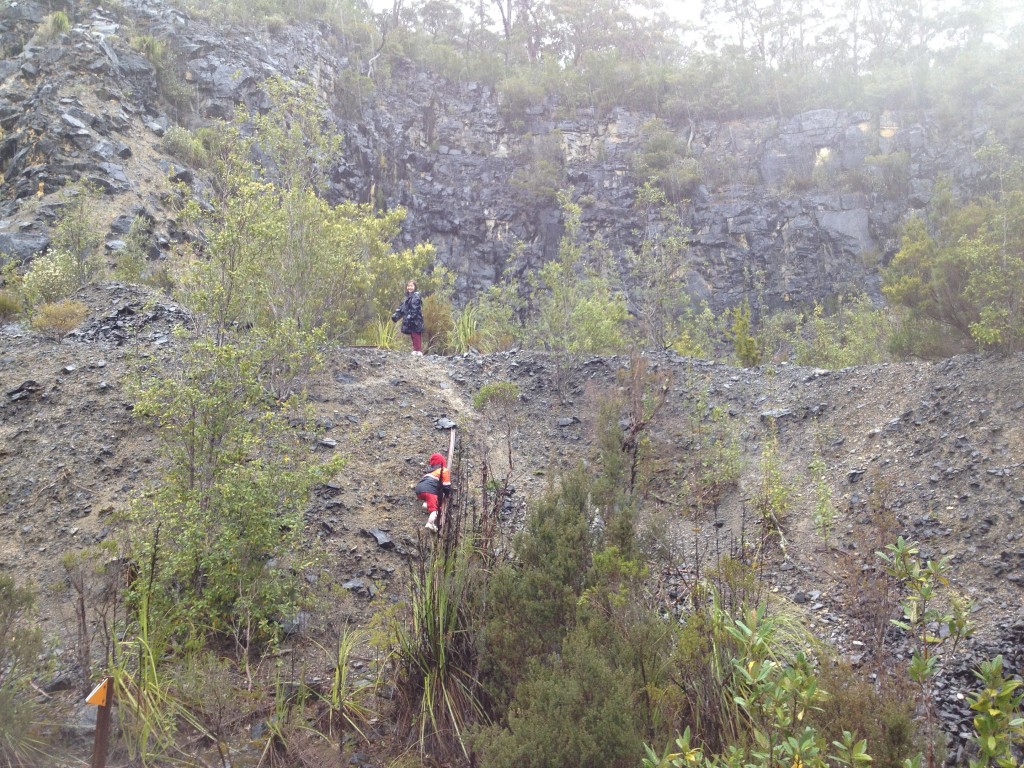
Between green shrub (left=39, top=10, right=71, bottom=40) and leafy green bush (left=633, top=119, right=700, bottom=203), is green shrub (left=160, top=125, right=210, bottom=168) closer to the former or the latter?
green shrub (left=39, top=10, right=71, bottom=40)

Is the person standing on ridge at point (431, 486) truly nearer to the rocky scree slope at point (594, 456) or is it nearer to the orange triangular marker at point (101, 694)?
the rocky scree slope at point (594, 456)

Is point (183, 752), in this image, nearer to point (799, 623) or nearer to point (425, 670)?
point (425, 670)

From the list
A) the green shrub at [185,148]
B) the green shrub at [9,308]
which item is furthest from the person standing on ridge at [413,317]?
the green shrub at [185,148]

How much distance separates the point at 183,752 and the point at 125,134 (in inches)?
699

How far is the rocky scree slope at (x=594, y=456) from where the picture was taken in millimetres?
5676

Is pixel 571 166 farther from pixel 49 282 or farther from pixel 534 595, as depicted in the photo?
pixel 534 595

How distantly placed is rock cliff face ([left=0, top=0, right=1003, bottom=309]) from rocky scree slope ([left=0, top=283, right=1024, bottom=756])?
507 inches

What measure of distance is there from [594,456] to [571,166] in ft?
69.2

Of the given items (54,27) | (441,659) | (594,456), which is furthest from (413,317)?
(54,27)

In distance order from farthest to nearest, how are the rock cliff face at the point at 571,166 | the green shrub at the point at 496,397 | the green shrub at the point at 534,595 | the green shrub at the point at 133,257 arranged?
1. the rock cliff face at the point at 571,166
2. the green shrub at the point at 133,257
3. the green shrub at the point at 496,397
4. the green shrub at the point at 534,595

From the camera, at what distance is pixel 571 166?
2634cm

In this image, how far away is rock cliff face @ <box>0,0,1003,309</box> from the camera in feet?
73.2

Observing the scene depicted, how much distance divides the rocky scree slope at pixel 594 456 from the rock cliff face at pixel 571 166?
507 inches

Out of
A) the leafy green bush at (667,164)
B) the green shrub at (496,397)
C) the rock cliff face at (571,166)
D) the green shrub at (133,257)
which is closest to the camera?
the green shrub at (496,397)
